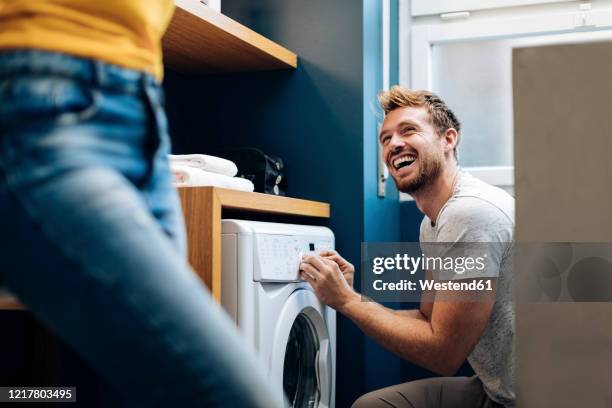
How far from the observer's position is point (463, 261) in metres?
1.95

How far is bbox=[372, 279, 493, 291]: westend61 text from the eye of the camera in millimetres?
1926

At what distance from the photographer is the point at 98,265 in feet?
2.04

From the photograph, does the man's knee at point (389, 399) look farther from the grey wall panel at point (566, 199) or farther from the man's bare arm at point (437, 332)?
the grey wall panel at point (566, 199)

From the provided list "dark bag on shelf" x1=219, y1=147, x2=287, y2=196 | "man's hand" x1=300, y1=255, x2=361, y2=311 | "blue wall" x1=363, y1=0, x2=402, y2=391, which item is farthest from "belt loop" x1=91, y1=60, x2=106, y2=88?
"blue wall" x1=363, y1=0, x2=402, y2=391

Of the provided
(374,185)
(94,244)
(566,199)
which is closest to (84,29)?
(94,244)

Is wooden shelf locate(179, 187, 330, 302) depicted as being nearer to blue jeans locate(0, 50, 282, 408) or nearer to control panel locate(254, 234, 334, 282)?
control panel locate(254, 234, 334, 282)

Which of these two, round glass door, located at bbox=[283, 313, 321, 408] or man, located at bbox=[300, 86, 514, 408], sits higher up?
man, located at bbox=[300, 86, 514, 408]

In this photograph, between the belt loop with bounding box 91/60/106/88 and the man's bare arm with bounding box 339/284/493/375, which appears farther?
the man's bare arm with bounding box 339/284/493/375

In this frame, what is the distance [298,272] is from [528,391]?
1.16 metres

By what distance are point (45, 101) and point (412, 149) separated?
178 centimetres

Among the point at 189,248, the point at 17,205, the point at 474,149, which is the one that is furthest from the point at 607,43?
the point at 474,149

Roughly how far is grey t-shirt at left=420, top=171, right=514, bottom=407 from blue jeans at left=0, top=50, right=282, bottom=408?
137 cm

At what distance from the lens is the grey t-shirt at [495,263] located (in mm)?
1969

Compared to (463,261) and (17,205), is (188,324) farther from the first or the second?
(463,261)
